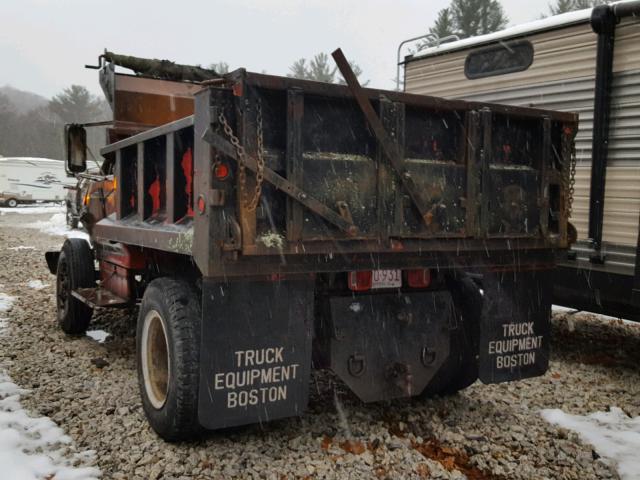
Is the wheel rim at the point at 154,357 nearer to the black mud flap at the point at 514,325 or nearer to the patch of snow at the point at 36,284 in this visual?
the black mud flap at the point at 514,325

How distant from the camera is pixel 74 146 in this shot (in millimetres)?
6363

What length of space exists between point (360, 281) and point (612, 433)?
6.61ft

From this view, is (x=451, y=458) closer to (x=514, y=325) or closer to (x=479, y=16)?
(x=514, y=325)

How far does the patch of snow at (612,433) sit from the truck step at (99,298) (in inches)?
142

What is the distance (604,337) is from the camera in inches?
259

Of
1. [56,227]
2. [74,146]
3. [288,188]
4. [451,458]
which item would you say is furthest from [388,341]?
[56,227]

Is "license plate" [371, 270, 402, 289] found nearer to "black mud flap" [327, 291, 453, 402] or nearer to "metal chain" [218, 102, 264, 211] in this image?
"black mud flap" [327, 291, 453, 402]

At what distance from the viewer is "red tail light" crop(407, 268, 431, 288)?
3877 millimetres

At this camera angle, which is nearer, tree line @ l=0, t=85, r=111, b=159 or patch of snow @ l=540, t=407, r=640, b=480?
patch of snow @ l=540, t=407, r=640, b=480

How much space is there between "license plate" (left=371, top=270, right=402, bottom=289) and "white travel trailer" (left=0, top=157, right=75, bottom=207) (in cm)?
3677

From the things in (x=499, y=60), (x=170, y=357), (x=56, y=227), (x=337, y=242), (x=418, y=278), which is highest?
(x=499, y=60)

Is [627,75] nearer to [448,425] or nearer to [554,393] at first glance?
[554,393]

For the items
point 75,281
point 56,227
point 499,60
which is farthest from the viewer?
point 56,227

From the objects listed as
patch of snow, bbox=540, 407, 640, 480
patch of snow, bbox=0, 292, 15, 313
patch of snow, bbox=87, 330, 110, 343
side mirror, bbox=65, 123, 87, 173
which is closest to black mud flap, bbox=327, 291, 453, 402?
patch of snow, bbox=540, 407, 640, 480
